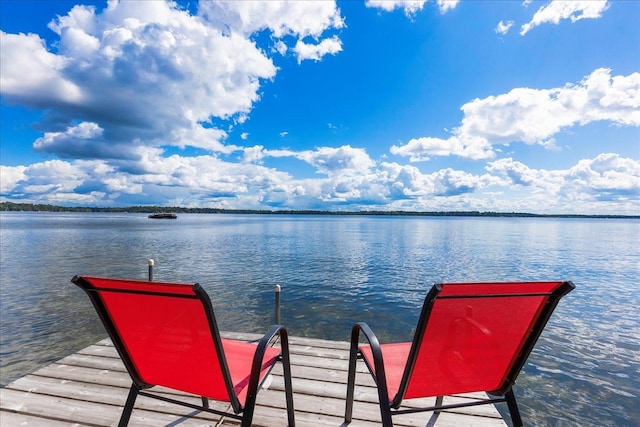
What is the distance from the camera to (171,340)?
2361mm

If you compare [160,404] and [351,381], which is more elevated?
[351,381]

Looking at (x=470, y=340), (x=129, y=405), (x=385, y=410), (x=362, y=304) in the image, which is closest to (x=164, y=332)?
(x=129, y=405)

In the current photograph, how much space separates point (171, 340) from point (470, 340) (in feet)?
7.47

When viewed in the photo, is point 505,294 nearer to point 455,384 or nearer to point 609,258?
point 455,384

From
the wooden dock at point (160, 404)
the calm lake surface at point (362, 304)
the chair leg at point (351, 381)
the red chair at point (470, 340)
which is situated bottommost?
the calm lake surface at point (362, 304)

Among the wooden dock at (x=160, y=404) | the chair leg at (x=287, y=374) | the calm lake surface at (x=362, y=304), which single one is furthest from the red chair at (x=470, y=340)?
the calm lake surface at (x=362, y=304)

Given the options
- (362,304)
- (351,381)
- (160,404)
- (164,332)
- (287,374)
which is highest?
(164,332)

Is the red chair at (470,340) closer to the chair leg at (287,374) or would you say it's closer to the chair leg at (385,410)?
the chair leg at (385,410)

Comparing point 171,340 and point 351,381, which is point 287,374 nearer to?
point 351,381

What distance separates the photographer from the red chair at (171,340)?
2188 millimetres

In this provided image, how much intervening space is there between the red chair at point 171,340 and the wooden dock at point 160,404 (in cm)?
93

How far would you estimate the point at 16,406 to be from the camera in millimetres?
3367

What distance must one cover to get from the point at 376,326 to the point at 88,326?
31.5 ft

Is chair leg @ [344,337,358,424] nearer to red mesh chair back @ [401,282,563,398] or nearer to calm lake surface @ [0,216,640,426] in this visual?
A: red mesh chair back @ [401,282,563,398]
